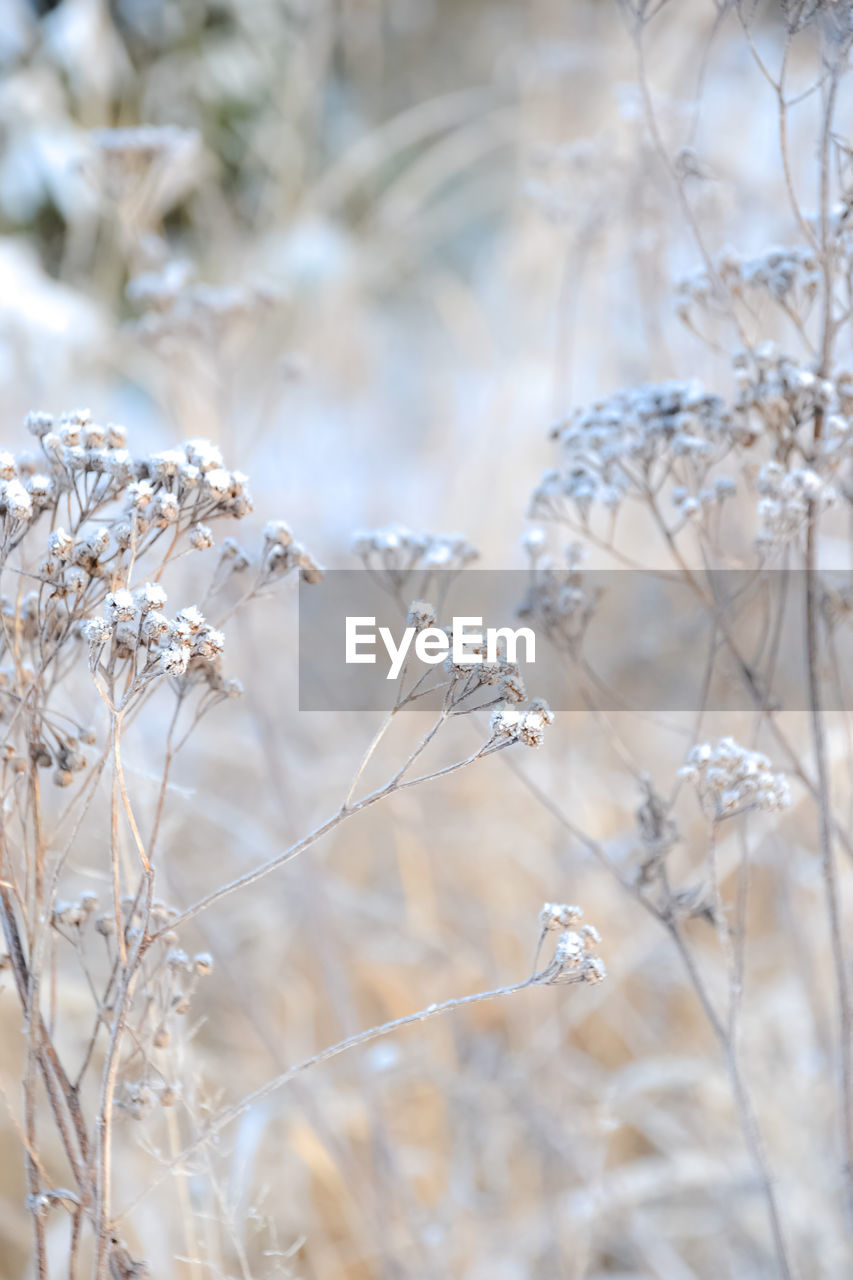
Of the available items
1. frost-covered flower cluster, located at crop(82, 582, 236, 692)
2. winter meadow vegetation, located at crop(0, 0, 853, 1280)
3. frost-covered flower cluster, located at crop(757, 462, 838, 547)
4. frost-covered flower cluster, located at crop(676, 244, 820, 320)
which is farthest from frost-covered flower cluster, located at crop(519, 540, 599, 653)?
frost-covered flower cluster, located at crop(82, 582, 236, 692)

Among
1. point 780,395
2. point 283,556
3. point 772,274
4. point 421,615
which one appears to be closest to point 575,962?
point 421,615

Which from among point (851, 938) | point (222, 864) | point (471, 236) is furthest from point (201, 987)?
point (471, 236)

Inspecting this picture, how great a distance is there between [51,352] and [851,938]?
202cm

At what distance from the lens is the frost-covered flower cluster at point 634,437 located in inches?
35.2

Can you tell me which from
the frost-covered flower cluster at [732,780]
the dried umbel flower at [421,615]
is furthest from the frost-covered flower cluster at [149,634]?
the frost-covered flower cluster at [732,780]

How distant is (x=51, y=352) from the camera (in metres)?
2.39

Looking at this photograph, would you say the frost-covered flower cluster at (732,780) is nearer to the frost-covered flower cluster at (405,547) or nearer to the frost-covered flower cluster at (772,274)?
the frost-covered flower cluster at (405,547)

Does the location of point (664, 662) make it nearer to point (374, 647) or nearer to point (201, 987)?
point (374, 647)

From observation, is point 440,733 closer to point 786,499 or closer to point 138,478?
point 786,499

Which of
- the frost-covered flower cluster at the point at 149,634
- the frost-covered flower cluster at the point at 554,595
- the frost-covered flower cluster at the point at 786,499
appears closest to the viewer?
the frost-covered flower cluster at the point at 149,634

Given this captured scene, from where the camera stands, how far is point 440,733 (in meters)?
2.16

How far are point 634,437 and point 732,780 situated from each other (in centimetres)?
33

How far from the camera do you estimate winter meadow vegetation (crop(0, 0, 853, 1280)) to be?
2.20ft

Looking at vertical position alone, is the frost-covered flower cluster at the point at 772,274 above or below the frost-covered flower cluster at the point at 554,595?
above
